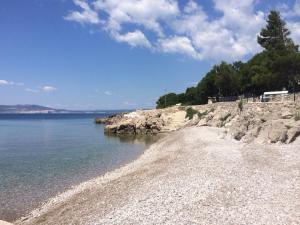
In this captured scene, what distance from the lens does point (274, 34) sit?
8294 cm

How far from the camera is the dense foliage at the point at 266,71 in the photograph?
6806 centimetres

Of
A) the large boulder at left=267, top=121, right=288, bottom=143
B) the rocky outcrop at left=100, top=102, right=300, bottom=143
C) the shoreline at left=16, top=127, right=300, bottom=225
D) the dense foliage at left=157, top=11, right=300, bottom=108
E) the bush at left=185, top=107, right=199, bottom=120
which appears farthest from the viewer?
the bush at left=185, top=107, right=199, bottom=120

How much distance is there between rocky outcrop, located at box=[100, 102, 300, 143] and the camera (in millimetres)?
30562

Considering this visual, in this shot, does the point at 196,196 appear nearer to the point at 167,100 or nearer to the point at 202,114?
the point at 202,114

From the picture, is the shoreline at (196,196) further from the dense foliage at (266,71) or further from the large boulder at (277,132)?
the dense foliage at (266,71)

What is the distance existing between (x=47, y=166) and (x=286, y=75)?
48.7 metres

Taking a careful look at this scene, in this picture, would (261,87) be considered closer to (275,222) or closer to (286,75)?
(286,75)

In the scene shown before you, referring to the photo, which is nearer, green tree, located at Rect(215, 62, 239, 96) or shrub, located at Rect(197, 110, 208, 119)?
shrub, located at Rect(197, 110, 208, 119)

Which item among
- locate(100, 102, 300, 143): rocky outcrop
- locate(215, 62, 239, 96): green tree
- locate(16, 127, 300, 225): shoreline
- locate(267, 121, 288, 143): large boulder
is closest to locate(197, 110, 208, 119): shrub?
locate(100, 102, 300, 143): rocky outcrop

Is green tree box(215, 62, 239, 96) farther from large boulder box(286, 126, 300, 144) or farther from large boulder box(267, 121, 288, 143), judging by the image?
large boulder box(286, 126, 300, 144)

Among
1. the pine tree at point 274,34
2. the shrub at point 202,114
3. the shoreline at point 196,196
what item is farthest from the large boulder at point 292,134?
the pine tree at point 274,34

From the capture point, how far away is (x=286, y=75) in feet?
225

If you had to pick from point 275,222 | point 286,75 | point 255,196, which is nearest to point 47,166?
point 255,196

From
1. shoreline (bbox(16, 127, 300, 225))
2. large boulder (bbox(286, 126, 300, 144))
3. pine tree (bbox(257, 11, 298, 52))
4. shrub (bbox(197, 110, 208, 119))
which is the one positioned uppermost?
pine tree (bbox(257, 11, 298, 52))
